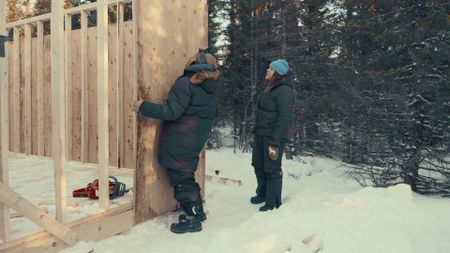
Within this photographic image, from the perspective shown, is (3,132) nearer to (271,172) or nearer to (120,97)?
(271,172)

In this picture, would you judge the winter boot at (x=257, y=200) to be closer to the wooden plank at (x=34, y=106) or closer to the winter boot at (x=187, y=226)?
the winter boot at (x=187, y=226)

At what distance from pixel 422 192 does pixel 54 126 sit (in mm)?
5852

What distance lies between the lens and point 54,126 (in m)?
3.29

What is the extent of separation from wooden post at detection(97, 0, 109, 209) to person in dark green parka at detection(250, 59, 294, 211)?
1.92 meters

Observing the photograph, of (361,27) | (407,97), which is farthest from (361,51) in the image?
(407,97)

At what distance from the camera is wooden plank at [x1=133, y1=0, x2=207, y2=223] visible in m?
4.07

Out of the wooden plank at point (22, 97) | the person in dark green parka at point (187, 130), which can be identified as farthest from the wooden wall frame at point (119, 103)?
the wooden plank at point (22, 97)

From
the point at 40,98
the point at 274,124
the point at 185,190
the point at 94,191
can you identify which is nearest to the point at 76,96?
the point at 40,98

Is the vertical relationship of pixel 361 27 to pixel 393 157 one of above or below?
above

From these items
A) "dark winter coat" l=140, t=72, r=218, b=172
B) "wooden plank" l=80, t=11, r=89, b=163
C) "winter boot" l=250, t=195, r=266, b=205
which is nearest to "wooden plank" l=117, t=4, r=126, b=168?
"wooden plank" l=80, t=11, r=89, b=163

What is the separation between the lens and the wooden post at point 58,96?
322 centimetres

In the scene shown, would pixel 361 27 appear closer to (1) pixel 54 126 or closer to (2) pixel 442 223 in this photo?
(2) pixel 442 223

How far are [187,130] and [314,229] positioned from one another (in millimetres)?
1608

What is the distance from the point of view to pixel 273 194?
4.75 metres
